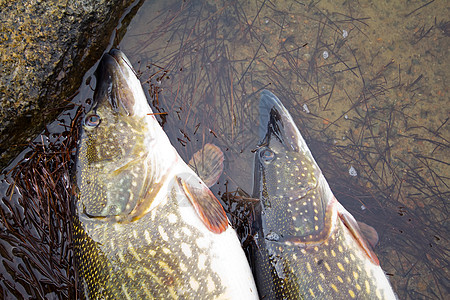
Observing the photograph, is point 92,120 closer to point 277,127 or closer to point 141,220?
point 141,220

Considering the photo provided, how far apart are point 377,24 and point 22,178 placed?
3.68 m

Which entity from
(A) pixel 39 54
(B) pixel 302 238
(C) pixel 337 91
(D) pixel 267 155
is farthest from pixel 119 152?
(C) pixel 337 91

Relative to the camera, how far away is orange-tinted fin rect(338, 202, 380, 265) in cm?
255

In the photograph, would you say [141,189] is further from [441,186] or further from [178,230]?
[441,186]

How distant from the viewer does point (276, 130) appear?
2.80 m

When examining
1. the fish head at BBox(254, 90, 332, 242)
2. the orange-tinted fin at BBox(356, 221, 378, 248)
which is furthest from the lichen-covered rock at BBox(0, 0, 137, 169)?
the orange-tinted fin at BBox(356, 221, 378, 248)

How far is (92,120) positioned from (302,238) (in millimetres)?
1839

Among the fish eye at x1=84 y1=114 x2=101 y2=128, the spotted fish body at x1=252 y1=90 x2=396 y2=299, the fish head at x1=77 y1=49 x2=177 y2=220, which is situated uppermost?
the fish eye at x1=84 y1=114 x2=101 y2=128

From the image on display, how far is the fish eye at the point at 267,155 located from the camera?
2686 millimetres

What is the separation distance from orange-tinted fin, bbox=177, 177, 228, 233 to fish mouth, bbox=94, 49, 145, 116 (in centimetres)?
74

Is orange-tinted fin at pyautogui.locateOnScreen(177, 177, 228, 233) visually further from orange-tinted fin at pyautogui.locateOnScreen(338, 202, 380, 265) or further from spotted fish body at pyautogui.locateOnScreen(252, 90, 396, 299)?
orange-tinted fin at pyautogui.locateOnScreen(338, 202, 380, 265)

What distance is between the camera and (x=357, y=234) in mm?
2598

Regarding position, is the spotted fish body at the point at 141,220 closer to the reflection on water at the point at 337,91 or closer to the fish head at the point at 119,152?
the fish head at the point at 119,152

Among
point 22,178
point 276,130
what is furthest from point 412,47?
point 22,178
